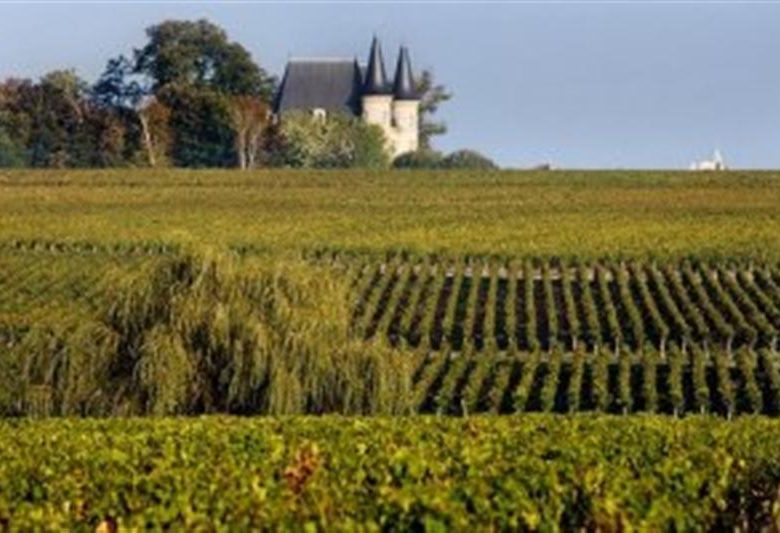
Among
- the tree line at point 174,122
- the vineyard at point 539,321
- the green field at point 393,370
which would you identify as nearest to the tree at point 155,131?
the tree line at point 174,122

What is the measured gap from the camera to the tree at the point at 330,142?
456 ft

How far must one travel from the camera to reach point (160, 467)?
59.1 ft

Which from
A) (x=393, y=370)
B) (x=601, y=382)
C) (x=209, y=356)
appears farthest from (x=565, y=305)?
(x=209, y=356)

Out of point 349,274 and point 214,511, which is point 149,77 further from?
point 214,511

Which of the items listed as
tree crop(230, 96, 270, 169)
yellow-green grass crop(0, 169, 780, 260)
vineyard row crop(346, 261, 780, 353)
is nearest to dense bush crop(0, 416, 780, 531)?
vineyard row crop(346, 261, 780, 353)

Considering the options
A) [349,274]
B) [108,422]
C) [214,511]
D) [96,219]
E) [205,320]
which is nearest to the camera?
[214,511]

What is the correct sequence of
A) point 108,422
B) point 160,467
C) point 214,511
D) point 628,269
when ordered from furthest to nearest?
point 628,269, point 108,422, point 160,467, point 214,511

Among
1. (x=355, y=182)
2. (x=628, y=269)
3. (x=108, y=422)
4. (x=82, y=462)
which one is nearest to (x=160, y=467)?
(x=82, y=462)

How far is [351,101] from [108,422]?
127291 millimetres

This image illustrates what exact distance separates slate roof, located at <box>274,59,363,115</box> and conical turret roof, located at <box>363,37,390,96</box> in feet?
4.01

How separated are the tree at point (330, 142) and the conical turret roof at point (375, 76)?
7.42 m

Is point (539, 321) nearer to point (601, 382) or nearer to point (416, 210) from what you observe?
point (601, 382)

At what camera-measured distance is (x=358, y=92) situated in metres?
151

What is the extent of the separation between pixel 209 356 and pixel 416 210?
186ft
